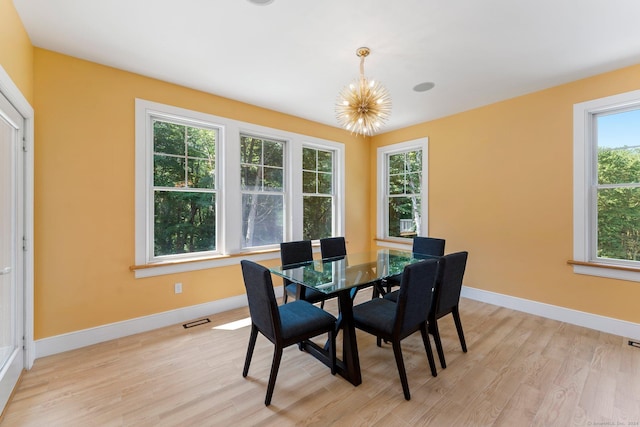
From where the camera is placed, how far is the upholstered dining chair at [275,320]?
1.72m

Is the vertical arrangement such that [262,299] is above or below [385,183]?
below

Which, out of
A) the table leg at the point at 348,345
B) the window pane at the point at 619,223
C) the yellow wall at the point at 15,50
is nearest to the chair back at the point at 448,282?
the table leg at the point at 348,345

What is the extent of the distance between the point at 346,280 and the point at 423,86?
239 cm

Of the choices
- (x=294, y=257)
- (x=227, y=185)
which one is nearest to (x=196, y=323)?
(x=294, y=257)

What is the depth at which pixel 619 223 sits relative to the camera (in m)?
2.77

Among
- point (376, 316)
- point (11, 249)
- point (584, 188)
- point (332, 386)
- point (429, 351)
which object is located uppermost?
point (584, 188)

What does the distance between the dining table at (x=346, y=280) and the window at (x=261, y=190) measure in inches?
49.0

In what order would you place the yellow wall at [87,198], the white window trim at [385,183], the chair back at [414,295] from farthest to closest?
the white window trim at [385,183], the yellow wall at [87,198], the chair back at [414,295]

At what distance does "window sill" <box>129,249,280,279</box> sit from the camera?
2793 millimetres

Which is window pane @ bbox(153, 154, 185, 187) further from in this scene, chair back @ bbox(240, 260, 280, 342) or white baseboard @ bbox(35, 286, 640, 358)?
chair back @ bbox(240, 260, 280, 342)

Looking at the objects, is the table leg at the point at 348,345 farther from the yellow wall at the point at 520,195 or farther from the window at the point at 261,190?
the yellow wall at the point at 520,195

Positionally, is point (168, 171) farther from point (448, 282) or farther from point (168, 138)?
point (448, 282)

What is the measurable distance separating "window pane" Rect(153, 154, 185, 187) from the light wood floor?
1.62 m

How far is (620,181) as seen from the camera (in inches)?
108
